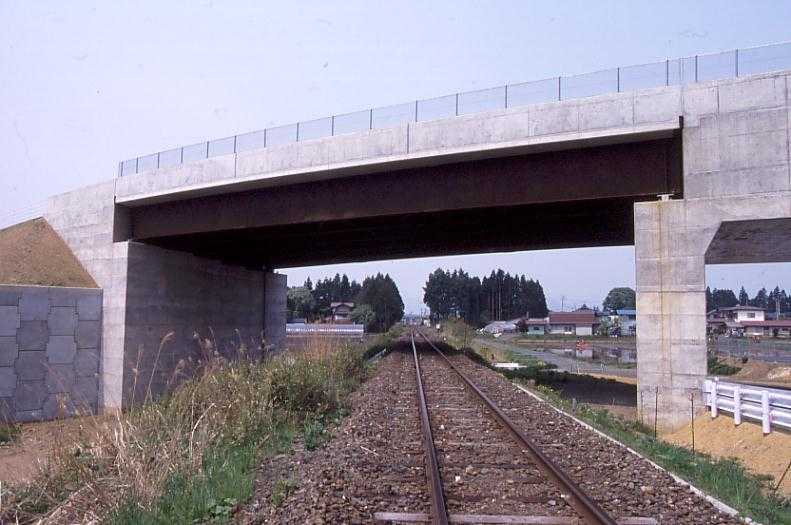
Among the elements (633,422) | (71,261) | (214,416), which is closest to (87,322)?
(71,261)

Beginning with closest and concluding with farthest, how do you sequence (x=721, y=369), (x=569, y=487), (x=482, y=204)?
(x=569, y=487) < (x=482, y=204) < (x=721, y=369)

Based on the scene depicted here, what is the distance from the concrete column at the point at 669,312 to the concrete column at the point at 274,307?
22.6 meters

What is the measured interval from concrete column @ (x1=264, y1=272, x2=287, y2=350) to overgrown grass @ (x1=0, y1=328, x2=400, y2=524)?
23.8 meters

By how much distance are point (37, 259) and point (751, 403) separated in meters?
23.4

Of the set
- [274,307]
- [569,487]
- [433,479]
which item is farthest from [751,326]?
[433,479]

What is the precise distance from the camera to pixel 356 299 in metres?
135

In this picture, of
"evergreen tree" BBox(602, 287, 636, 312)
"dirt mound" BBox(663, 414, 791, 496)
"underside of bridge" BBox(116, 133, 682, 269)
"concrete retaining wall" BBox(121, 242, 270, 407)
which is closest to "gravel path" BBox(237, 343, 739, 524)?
"dirt mound" BBox(663, 414, 791, 496)

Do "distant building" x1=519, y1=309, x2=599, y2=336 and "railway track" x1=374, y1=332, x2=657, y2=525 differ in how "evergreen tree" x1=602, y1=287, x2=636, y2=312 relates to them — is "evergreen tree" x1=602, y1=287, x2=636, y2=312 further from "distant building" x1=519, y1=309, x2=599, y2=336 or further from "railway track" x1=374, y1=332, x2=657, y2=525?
"railway track" x1=374, y1=332, x2=657, y2=525

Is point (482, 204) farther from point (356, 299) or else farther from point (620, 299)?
point (620, 299)

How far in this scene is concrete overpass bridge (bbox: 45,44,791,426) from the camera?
54.0ft

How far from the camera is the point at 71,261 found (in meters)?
26.2

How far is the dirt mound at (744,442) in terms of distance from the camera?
Answer: 11.1 metres

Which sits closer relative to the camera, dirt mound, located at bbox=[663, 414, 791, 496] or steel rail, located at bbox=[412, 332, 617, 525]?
steel rail, located at bbox=[412, 332, 617, 525]

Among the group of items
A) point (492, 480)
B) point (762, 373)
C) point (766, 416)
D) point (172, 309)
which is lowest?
point (762, 373)
